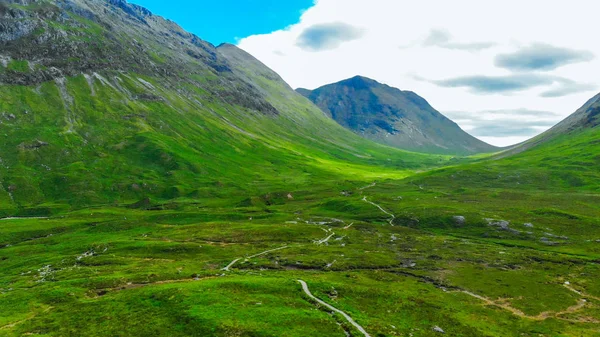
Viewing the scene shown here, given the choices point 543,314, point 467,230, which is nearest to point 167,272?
point 543,314

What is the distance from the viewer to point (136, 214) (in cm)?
18438

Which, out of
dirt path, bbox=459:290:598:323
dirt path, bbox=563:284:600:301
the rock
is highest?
the rock

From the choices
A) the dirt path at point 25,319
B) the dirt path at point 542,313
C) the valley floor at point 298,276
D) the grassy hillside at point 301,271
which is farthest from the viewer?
the dirt path at point 542,313

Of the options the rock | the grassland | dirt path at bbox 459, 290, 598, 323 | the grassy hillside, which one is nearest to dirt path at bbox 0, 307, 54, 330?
the grassland

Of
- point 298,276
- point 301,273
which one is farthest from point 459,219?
point 298,276

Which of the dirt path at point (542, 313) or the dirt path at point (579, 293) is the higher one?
the dirt path at point (542, 313)

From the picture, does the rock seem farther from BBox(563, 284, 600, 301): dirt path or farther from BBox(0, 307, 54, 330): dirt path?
BBox(0, 307, 54, 330): dirt path

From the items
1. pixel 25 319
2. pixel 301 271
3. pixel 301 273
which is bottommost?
pixel 301 271

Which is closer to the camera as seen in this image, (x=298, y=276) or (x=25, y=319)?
(x=25, y=319)

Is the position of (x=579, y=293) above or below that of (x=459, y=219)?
below

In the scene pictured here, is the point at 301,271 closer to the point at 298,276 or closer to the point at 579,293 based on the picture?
the point at 298,276

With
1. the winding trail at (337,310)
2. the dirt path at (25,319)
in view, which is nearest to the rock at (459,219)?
the winding trail at (337,310)

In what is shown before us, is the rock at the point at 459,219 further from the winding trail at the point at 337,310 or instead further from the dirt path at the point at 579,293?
the winding trail at the point at 337,310

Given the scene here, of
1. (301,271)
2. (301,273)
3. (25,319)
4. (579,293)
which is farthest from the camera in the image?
(301,271)
